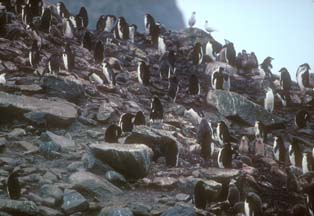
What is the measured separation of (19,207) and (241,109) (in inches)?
328

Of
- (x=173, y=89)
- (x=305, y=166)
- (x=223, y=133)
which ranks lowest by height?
(x=305, y=166)

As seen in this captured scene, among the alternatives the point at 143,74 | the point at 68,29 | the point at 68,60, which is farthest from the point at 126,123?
the point at 68,29

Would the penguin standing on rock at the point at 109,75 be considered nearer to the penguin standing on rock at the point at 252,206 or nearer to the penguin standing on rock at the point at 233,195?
the penguin standing on rock at the point at 233,195

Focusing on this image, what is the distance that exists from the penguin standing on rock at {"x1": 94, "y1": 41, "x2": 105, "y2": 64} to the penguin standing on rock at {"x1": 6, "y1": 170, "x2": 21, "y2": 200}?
8.37 m

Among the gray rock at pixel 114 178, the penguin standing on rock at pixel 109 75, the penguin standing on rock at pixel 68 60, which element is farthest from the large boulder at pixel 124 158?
the penguin standing on rock at pixel 68 60

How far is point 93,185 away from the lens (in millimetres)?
5750

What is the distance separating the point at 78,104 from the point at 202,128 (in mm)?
3107

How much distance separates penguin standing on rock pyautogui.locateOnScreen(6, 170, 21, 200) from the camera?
5102 millimetres

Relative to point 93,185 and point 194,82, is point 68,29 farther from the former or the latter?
point 93,185

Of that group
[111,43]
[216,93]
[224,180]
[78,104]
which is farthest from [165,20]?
[224,180]

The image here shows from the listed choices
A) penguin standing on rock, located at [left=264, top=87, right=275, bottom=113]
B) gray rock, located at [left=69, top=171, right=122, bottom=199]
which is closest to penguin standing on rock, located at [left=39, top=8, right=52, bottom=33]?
penguin standing on rock, located at [left=264, top=87, right=275, bottom=113]

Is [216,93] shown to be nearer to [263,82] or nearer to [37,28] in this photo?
[263,82]

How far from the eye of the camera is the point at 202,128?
9.02 meters

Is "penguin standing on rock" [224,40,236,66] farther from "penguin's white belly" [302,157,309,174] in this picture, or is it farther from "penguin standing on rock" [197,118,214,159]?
"penguin's white belly" [302,157,309,174]
